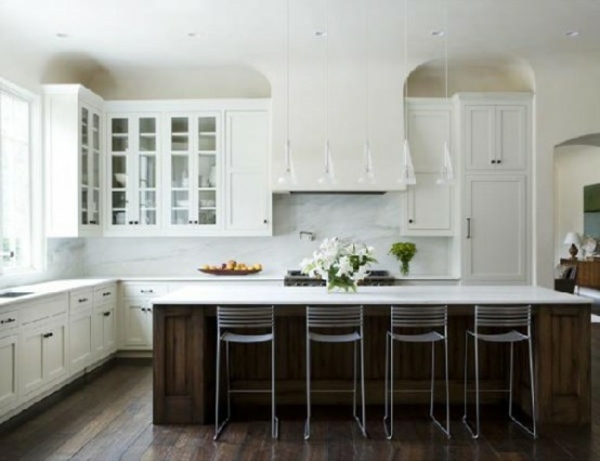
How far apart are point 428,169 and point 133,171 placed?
3225 mm

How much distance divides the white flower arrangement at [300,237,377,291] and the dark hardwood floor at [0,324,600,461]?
100 cm

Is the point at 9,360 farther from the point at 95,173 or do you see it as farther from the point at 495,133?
the point at 495,133

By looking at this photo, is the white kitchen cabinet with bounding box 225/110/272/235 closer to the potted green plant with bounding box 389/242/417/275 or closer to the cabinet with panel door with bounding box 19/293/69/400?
the potted green plant with bounding box 389/242/417/275

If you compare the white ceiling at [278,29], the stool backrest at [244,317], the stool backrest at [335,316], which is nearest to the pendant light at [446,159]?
the white ceiling at [278,29]

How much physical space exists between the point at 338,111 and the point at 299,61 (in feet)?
2.18

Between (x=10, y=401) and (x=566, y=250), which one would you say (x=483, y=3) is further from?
(x=566, y=250)

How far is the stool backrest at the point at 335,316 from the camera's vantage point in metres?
3.30

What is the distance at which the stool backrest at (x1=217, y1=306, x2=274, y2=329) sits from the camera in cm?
329

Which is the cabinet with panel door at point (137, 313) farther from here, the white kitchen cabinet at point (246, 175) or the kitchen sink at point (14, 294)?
the kitchen sink at point (14, 294)

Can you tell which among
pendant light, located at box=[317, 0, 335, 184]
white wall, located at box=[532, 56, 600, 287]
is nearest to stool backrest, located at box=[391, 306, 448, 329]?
pendant light, located at box=[317, 0, 335, 184]

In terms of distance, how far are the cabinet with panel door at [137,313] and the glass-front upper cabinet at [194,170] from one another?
732 millimetres

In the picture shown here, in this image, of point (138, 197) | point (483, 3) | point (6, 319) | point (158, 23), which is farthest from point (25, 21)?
point (483, 3)

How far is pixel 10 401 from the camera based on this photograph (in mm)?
→ 3545

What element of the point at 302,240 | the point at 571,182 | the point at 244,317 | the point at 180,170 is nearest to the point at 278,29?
the point at 180,170
